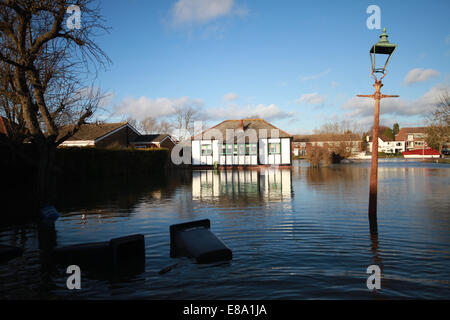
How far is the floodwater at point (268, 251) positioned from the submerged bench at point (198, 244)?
0.14 m

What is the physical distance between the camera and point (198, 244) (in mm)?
5773

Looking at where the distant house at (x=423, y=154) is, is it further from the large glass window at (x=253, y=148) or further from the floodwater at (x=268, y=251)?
the floodwater at (x=268, y=251)

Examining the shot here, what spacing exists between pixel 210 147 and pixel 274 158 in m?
7.35

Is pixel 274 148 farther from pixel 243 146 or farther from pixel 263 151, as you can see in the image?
pixel 243 146

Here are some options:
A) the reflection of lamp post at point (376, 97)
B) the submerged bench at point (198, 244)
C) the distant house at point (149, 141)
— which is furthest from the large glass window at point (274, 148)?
the submerged bench at point (198, 244)

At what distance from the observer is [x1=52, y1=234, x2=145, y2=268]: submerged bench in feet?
17.5

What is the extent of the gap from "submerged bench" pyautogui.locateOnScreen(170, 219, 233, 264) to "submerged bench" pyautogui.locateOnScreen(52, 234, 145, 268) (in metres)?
0.72

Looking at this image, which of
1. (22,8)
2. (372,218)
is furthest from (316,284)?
(22,8)

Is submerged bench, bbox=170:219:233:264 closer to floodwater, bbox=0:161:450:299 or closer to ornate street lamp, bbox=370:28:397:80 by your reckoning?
floodwater, bbox=0:161:450:299

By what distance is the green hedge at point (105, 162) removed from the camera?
20.8 m

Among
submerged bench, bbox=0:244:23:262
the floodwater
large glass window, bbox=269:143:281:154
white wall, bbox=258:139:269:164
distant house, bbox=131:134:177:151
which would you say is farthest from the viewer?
distant house, bbox=131:134:177:151

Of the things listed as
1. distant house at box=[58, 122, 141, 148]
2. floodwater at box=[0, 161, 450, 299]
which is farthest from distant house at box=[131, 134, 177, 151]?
floodwater at box=[0, 161, 450, 299]
